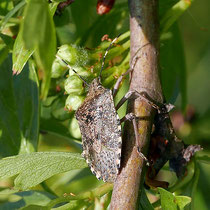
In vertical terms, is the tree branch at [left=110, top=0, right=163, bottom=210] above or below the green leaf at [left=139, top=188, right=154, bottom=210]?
above

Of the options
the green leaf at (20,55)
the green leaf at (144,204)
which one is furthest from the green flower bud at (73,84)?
the green leaf at (144,204)

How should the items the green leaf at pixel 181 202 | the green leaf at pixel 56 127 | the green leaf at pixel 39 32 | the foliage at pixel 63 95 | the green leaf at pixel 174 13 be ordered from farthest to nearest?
the green leaf at pixel 56 127 → the green leaf at pixel 174 13 → the foliage at pixel 63 95 → the green leaf at pixel 181 202 → the green leaf at pixel 39 32

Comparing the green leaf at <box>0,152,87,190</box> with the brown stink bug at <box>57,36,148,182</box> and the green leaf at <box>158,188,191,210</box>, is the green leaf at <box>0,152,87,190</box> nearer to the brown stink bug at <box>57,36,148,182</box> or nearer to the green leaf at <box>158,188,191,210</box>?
the brown stink bug at <box>57,36,148,182</box>

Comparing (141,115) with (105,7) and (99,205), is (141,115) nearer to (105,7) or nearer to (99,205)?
(99,205)

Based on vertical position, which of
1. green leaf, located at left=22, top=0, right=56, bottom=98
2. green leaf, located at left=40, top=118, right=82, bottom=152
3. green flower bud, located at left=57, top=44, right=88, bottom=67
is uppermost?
green leaf, located at left=22, top=0, right=56, bottom=98

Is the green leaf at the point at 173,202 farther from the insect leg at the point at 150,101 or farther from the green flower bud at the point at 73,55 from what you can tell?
the green flower bud at the point at 73,55

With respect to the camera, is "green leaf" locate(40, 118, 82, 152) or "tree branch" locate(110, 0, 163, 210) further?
"green leaf" locate(40, 118, 82, 152)

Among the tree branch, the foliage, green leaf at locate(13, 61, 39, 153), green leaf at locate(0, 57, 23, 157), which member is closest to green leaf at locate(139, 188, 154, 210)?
the foliage
